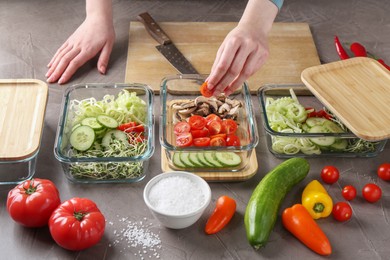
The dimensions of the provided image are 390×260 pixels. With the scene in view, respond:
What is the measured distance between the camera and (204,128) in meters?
2.02

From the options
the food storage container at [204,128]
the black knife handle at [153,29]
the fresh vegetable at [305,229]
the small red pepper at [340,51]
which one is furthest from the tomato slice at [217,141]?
the small red pepper at [340,51]

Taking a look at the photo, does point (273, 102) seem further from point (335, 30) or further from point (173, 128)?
point (335, 30)

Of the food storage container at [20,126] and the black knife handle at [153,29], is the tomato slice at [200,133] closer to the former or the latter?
the food storage container at [20,126]

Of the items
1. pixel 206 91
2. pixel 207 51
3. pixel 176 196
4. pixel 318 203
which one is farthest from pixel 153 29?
pixel 318 203

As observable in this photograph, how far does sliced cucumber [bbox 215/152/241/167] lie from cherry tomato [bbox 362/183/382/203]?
0.44 m

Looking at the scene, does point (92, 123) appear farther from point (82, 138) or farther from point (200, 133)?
point (200, 133)

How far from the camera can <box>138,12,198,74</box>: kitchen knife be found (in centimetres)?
240

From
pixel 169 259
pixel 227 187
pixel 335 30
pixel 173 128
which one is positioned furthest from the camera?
pixel 335 30

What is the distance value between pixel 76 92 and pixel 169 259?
2.71ft

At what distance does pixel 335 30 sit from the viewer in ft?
9.20

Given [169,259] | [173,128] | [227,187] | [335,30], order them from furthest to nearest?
[335,30] < [173,128] < [227,187] < [169,259]

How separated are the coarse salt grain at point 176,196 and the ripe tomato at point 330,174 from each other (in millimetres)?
475

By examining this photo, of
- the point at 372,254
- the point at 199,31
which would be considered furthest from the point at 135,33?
the point at 372,254

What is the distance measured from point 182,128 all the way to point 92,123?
0.32 m
